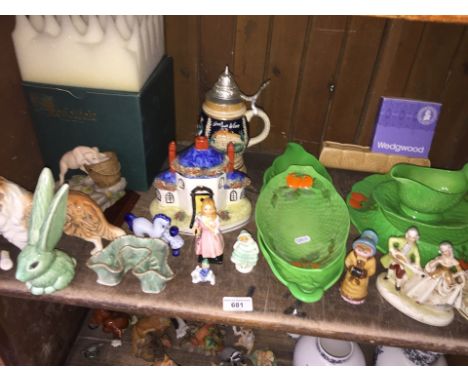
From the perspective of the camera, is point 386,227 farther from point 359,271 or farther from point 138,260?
point 138,260

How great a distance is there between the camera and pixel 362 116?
3.73 ft

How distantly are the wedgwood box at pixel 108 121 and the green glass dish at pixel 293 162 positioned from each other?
30cm

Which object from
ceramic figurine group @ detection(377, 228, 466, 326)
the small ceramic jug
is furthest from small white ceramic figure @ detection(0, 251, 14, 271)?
ceramic figurine group @ detection(377, 228, 466, 326)

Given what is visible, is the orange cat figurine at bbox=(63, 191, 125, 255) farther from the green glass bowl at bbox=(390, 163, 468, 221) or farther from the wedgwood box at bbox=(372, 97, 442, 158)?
the wedgwood box at bbox=(372, 97, 442, 158)

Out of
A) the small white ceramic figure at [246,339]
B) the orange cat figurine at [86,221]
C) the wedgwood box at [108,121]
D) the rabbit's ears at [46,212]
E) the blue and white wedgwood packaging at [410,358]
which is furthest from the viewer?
the small white ceramic figure at [246,339]

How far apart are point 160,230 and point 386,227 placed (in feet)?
1.57

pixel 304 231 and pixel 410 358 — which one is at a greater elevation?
pixel 304 231

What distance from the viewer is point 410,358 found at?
107 centimetres

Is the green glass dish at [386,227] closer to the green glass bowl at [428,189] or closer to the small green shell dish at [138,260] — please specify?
the green glass bowl at [428,189]

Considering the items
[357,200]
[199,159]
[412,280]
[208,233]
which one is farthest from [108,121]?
[412,280]

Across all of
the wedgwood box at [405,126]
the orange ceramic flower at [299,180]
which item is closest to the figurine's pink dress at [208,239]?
the orange ceramic flower at [299,180]

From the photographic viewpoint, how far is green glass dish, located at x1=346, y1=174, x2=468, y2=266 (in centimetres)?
86

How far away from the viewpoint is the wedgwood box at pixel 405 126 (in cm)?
108

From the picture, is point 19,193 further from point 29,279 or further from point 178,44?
point 178,44
